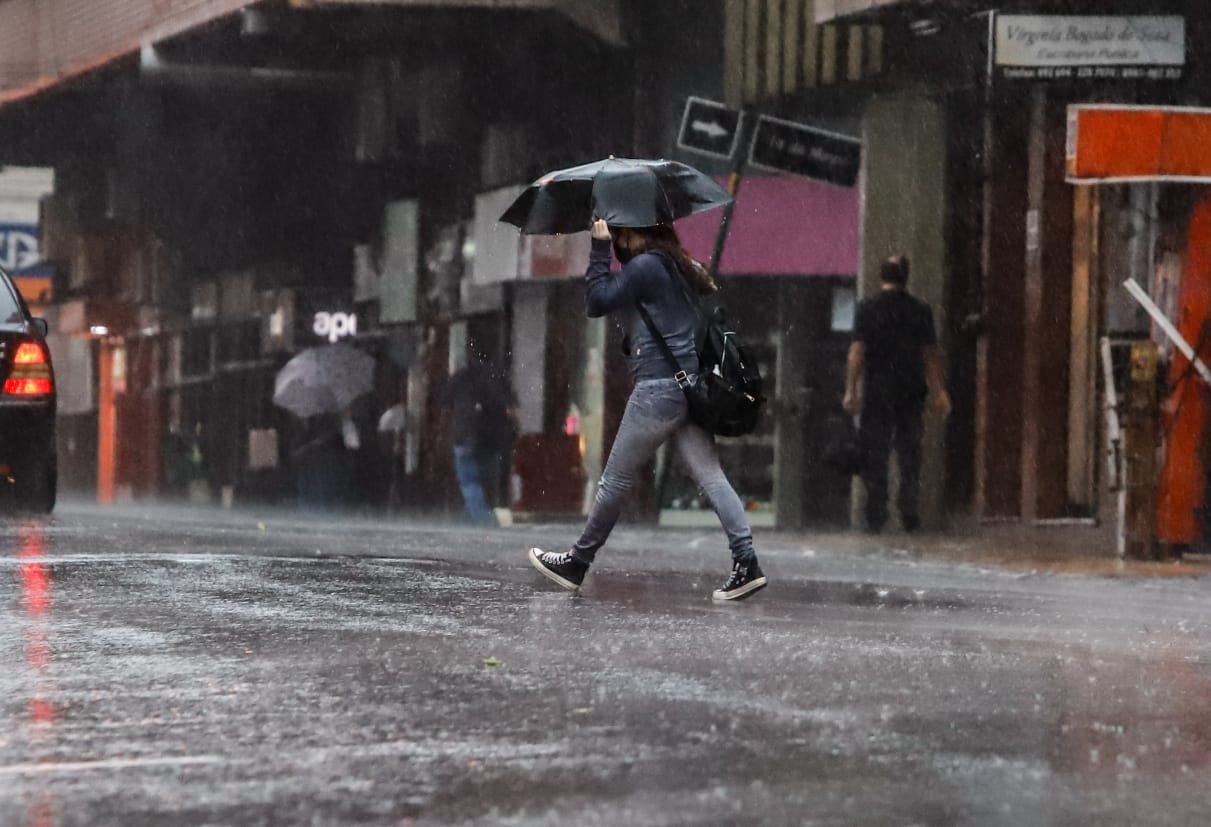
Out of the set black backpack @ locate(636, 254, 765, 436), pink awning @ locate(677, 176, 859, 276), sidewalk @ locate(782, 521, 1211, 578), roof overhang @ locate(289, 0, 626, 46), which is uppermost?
roof overhang @ locate(289, 0, 626, 46)

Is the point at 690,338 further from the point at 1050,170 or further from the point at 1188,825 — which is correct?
the point at 1050,170

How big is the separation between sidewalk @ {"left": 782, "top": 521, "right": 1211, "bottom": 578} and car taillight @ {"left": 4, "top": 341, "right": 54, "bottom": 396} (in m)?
5.25

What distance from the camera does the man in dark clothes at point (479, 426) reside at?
23.5m

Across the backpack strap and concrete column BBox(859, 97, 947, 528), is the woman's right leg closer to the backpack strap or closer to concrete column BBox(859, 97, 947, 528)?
the backpack strap

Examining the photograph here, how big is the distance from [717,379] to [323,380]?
57.6 ft

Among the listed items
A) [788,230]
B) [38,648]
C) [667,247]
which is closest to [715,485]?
[667,247]

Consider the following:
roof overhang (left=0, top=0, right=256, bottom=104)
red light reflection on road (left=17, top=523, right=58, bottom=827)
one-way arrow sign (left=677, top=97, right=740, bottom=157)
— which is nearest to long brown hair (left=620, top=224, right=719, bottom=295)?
red light reflection on road (left=17, top=523, right=58, bottom=827)

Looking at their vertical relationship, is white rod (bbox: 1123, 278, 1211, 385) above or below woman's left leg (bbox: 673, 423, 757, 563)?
above

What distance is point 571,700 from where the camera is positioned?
7.38m

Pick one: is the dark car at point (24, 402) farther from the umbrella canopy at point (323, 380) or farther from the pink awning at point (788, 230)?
the umbrella canopy at point (323, 380)

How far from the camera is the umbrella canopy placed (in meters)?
28.0

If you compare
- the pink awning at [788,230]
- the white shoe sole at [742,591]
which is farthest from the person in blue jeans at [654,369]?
the pink awning at [788,230]

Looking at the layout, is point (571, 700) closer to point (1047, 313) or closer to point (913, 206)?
point (1047, 313)

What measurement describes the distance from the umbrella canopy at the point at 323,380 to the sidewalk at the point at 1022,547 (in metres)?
8.61
